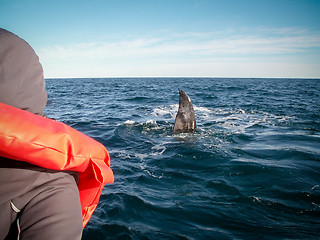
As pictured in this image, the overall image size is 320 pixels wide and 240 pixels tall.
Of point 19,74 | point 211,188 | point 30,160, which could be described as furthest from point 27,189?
point 211,188

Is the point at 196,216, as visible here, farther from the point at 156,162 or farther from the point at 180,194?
the point at 156,162

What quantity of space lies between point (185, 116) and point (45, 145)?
7605 millimetres

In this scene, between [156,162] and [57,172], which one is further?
[156,162]

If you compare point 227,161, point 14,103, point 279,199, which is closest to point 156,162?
point 227,161

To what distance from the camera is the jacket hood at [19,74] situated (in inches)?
49.1

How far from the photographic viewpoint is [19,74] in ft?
4.25

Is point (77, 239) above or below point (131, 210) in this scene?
above

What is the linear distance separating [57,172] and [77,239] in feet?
1.59

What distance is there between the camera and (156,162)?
236 inches

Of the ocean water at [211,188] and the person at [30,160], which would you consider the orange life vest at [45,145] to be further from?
the ocean water at [211,188]

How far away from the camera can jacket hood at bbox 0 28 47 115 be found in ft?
4.09

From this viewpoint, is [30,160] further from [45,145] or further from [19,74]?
[19,74]

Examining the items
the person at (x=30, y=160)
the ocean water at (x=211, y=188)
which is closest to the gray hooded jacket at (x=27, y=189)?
the person at (x=30, y=160)

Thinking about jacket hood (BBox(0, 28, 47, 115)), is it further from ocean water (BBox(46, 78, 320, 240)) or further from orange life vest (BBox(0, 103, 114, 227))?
ocean water (BBox(46, 78, 320, 240))
